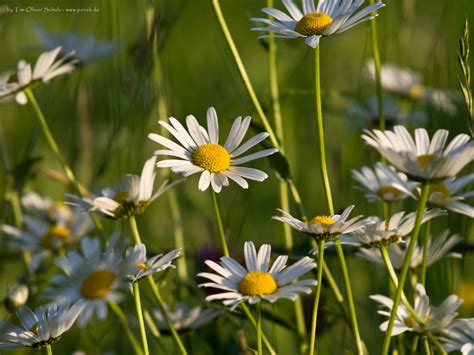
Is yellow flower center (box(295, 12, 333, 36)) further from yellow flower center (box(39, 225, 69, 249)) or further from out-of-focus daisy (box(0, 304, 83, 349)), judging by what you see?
yellow flower center (box(39, 225, 69, 249))

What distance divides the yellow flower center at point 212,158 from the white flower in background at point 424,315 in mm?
230

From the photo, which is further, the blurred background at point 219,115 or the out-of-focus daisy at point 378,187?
the blurred background at point 219,115

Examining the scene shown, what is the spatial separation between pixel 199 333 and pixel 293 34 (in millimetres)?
491

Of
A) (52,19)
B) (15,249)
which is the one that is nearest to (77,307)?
(15,249)

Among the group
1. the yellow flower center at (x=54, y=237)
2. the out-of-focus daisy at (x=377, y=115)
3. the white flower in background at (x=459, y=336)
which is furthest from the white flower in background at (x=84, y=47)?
the white flower in background at (x=459, y=336)

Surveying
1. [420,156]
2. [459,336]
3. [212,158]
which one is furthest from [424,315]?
[212,158]

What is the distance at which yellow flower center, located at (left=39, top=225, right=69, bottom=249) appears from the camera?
1307 millimetres

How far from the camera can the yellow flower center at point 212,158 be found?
898 mm

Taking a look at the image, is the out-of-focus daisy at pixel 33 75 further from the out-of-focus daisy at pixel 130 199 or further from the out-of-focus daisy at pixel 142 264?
the out-of-focus daisy at pixel 142 264

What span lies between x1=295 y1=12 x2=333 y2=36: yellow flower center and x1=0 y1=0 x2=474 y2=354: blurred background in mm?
158

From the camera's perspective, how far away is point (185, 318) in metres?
1.08

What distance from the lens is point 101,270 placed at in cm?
103

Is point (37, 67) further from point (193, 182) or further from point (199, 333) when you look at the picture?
point (193, 182)

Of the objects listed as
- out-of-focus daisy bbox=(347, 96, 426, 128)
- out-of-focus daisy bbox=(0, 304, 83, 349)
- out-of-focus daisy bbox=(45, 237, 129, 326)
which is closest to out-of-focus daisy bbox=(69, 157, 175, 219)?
out-of-focus daisy bbox=(45, 237, 129, 326)
